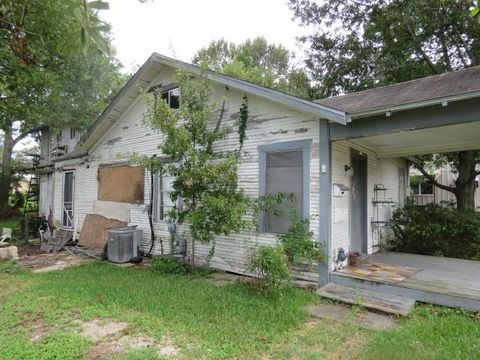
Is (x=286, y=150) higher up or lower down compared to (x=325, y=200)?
higher up

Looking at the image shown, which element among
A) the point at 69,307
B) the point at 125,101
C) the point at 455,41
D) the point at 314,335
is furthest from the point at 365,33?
→ the point at 69,307

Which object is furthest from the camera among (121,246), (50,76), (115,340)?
(50,76)

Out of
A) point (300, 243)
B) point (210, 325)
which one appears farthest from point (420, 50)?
point (210, 325)

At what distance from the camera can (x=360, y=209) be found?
7.33 metres

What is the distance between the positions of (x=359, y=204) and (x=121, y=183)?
20.7 ft

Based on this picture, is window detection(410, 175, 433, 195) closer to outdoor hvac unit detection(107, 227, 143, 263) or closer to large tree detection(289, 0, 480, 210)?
large tree detection(289, 0, 480, 210)

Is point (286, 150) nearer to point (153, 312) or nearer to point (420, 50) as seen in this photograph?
point (153, 312)

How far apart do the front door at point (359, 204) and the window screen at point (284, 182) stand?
4.95 ft

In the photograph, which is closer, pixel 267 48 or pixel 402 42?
pixel 402 42

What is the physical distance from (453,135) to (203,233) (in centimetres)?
518

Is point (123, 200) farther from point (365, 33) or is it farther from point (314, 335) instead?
point (365, 33)

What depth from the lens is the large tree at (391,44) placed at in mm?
10891

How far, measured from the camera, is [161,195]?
8.12 m

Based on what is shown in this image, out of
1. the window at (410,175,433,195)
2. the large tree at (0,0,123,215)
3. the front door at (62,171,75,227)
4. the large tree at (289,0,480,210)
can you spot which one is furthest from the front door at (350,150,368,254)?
the window at (410,175,433,195)
